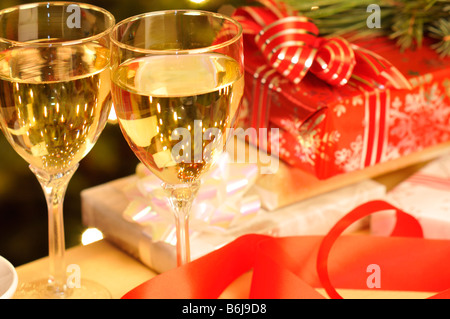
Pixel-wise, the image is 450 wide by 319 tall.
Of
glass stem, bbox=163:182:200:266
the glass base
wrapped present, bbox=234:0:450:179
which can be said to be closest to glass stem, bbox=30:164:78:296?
the glass base

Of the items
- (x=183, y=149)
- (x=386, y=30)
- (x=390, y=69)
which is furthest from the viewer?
(x=386, y=30)

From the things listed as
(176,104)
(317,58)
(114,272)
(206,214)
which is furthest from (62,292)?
(317,58)

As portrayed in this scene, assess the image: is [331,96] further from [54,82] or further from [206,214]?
[54,82]

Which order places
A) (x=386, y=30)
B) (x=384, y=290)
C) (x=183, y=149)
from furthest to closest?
(x=386, y=30) → (x=384, y=290) → (x=183, y=149)

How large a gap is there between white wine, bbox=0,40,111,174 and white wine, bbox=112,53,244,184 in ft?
0.13

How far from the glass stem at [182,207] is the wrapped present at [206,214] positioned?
65 millimetres

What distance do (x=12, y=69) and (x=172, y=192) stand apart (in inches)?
6.8

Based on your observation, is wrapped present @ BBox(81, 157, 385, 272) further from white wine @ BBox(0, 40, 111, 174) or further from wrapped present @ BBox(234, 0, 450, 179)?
white wine @ BBox(0, 40, 111, 174)

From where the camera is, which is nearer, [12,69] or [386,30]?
[12,69]

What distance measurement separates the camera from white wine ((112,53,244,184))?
531mm

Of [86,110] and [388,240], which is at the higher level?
[86,110]
